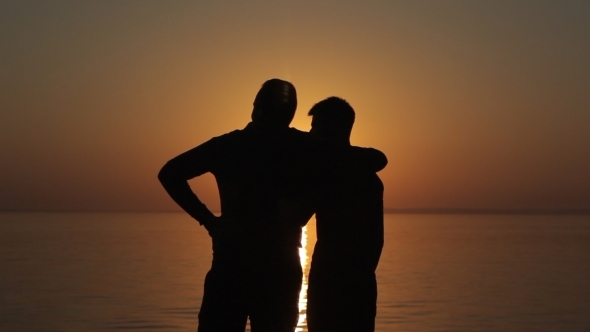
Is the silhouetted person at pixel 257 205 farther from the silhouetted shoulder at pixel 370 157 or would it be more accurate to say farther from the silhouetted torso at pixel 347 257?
the silhouetted torso at pixel 347 257

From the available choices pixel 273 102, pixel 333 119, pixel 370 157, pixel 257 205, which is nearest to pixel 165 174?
pixel 257 205

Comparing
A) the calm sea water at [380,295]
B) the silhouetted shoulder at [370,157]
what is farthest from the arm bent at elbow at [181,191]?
the calm sea water at [380,295]

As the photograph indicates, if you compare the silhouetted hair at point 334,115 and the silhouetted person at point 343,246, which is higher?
the silhouetted hair at point 334,115

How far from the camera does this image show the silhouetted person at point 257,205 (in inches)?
152

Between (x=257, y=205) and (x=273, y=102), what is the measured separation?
42 cm

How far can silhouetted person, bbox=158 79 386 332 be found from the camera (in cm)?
386

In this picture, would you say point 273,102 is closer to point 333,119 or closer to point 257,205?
point 257,205

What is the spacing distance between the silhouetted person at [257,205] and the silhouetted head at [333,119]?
2.24 ft

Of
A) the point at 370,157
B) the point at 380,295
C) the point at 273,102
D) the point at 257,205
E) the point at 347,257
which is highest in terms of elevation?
the point at 273,102

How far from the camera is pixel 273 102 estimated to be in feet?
12.9

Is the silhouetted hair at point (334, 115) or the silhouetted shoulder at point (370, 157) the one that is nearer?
the silhouetted shoulder at point (370, 157)

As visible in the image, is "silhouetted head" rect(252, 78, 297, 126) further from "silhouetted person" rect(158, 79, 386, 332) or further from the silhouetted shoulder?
the silhouetted shoulder

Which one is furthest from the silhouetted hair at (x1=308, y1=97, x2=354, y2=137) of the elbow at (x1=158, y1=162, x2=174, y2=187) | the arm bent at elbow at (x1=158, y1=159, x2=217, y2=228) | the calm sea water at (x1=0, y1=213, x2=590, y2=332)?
the calm sea water at (x1=0, y1=213, x2=590, y2=332)

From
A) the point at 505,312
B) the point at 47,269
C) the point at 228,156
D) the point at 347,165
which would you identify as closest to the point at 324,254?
the point at 347,165
